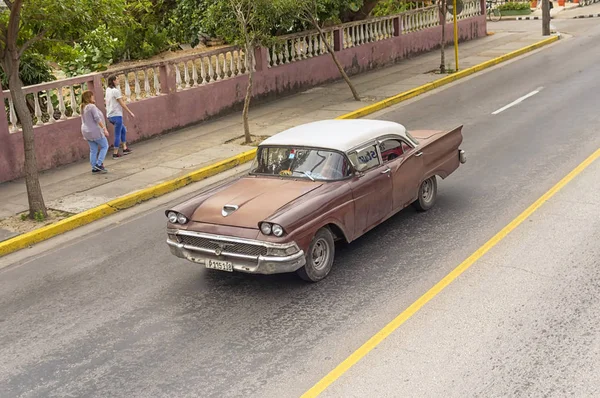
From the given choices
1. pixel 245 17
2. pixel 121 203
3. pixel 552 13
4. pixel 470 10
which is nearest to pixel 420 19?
pixel 470 10

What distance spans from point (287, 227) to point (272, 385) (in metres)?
2.09

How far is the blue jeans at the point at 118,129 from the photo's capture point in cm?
1559

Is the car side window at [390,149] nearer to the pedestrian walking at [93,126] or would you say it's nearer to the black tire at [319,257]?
the black tire at [319,257]

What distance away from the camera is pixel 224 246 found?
8406mm

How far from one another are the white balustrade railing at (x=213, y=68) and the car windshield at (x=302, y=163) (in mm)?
8752

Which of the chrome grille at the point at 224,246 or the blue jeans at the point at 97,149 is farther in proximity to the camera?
the blue jeans at the point at 97,149

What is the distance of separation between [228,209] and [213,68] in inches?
469

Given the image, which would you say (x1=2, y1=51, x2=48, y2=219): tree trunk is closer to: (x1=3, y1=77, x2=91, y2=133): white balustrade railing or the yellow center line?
(x1=3, y1=77, x2=91, y2=133): white balustrade railing

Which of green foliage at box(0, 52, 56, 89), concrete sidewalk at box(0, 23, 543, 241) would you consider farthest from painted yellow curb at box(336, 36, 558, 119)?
green foliage at box(0, 52, 56, 89)

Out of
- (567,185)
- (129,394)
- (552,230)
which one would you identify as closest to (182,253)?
(129,394)

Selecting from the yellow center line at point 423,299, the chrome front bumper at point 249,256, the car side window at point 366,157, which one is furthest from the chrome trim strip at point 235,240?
the car side window at point 366,157

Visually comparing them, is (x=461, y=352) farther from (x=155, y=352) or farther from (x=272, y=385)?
(x=155, y=352)

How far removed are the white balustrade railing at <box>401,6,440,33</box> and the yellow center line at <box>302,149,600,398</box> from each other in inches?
629

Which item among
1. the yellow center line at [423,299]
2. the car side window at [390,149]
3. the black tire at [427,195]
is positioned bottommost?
the yellow center line at [423,299]
